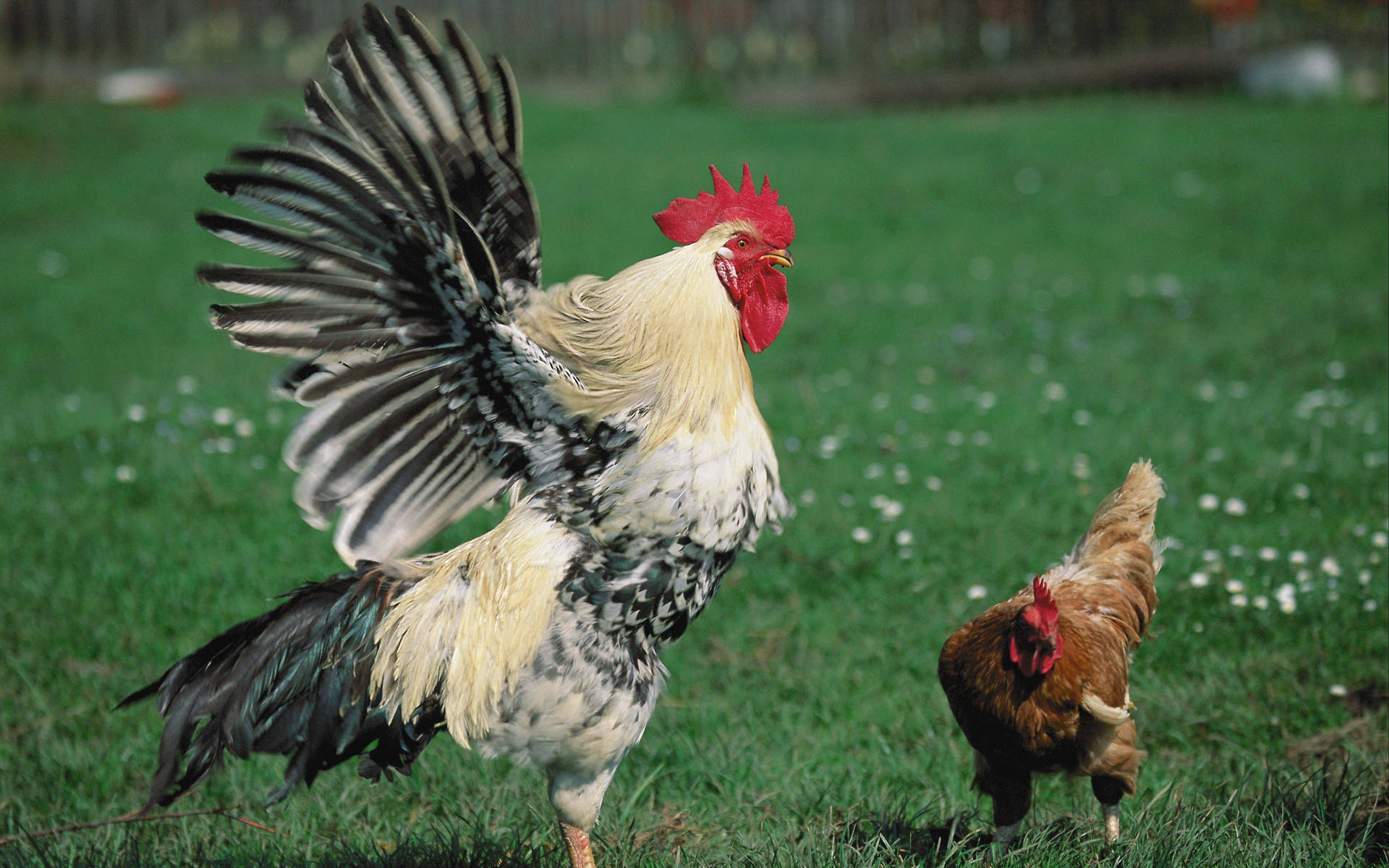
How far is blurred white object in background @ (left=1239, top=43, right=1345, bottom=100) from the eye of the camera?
49.1ft

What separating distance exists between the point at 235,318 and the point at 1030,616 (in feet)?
7.41

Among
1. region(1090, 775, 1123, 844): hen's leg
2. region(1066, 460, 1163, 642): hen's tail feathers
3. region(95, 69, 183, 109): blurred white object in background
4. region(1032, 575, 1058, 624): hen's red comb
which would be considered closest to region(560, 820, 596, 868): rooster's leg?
region(1032, 575, 1058, 624): hen's red comb

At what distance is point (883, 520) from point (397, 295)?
10.8ft

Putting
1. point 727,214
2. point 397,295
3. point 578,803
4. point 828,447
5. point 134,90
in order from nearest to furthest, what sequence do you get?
point 397,295 → point 578,803 → point 727,214 → point 828,447 → point 134,90

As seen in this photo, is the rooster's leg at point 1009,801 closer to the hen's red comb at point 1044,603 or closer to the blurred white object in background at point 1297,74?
the hen's red comb at point 1044,603

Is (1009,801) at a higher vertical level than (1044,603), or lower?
lower

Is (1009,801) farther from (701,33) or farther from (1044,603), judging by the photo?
(701,33)

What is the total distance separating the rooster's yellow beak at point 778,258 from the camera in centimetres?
333

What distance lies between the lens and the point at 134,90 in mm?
15641

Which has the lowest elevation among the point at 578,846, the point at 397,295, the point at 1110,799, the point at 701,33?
the point at 1110,799

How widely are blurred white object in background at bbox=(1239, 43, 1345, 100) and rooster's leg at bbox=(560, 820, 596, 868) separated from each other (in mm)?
15038

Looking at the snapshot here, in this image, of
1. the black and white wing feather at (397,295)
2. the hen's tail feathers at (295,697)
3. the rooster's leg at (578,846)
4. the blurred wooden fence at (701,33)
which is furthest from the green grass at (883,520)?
the blurred wooden fence at (701,33)

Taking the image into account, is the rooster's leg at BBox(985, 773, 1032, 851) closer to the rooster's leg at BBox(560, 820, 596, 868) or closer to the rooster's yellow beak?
the rooster's leg at BBox(560, 820, 596, 868)

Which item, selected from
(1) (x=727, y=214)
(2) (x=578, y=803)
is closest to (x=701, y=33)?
(1) (x=727, y=214)
